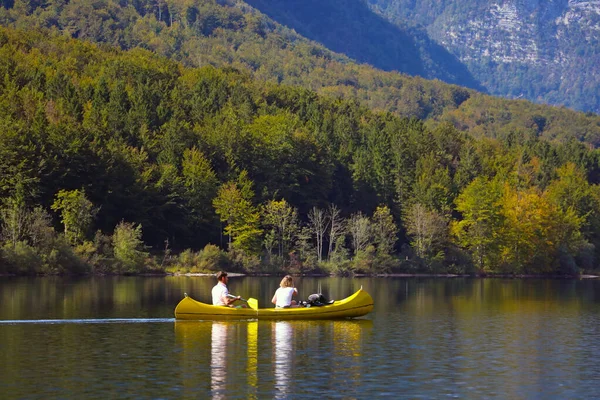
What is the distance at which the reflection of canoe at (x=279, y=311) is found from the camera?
5003 centimetres

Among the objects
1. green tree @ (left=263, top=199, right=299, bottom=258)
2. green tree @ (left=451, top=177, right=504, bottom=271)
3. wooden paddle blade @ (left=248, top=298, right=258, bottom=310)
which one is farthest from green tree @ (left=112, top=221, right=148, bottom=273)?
wooden paddle blade @ (left=248, top=298, right=258, bottom=310)

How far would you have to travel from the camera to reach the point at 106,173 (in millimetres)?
108438

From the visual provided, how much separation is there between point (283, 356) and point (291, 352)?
47.1 inches

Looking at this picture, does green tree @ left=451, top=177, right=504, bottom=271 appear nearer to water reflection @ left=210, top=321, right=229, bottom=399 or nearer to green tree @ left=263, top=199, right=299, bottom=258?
green tree @ left=263, top=199, right=299, bottom=258

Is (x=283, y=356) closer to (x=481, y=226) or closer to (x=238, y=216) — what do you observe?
(x=238, y=216)

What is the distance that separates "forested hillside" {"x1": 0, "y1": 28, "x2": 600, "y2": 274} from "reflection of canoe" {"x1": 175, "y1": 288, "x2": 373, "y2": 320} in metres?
42.1

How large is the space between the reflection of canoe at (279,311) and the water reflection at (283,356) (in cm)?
67

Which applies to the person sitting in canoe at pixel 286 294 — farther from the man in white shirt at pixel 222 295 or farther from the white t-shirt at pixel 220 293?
the white t-shirt at pixel 220 293

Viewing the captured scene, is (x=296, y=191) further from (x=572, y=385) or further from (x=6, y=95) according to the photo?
(x=572, y=385)

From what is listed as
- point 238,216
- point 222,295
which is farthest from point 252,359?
point 238,216

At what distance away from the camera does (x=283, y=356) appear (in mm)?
40438

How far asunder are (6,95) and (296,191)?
40016mm

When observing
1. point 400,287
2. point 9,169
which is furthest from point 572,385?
point 9,169

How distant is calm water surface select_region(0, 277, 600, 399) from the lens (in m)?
33.8
